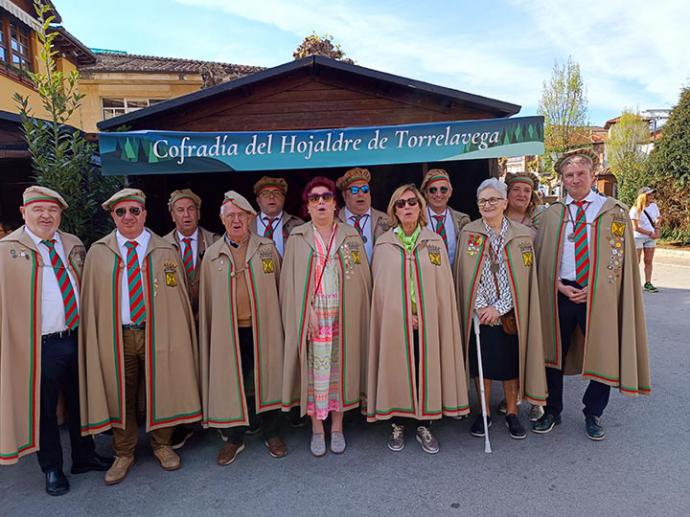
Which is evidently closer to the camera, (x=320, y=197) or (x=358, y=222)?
(x=320, y=197)

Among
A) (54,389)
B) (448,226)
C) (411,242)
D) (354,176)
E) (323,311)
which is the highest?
(354,176)

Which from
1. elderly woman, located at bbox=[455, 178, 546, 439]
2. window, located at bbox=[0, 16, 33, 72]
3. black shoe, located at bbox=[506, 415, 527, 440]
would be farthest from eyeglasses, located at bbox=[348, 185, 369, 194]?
window, located at bbox=[0, 16, 33, 72]

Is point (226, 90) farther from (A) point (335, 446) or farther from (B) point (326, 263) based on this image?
(A) point (335, 446)

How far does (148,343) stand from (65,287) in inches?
28.4

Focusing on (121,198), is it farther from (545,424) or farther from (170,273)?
(545,424)

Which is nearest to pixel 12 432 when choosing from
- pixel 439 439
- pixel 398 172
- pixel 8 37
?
pixel 439 439

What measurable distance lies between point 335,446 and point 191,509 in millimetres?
1196

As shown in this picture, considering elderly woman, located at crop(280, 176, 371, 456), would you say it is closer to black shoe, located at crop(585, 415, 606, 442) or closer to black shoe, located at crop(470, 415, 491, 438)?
black shoe, located at crop(470, 415, 491, 438)

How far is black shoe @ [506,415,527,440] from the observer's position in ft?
12.8

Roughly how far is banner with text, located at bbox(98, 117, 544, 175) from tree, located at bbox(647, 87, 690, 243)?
13260 millimetres

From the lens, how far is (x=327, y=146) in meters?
4.33

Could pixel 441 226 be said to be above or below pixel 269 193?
below

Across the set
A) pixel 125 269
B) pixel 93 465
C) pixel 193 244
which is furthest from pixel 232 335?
pixel 93 465

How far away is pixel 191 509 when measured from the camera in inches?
124
